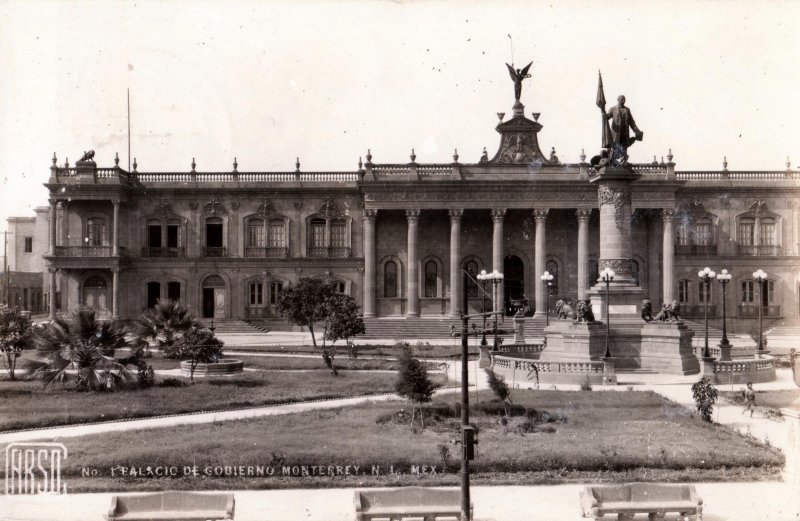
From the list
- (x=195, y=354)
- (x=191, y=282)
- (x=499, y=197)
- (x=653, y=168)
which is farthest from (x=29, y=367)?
(x=653, y=168)

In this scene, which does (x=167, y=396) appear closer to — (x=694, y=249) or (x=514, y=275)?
(x=514, y=275)

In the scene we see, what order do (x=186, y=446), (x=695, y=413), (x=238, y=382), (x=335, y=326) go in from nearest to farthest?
(x=186, y=446) → (x=695, y=413) → (x=238, y=382) → (x=335, y=326)

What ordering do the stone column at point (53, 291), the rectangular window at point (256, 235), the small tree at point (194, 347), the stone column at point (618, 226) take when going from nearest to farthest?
the small tree at point (194, 347)
the stone column at point (618, 226)
the stone column at point (53, 291)
the rectangular window at point (256, 235)

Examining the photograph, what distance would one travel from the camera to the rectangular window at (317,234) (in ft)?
160

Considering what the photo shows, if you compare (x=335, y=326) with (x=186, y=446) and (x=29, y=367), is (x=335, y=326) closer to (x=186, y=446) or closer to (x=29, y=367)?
(x=29, y=367)

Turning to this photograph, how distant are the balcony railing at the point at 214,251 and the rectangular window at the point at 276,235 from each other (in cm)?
322

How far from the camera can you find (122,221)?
47.4m

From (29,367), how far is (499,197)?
104ft

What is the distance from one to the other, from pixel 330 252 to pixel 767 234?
100 feet

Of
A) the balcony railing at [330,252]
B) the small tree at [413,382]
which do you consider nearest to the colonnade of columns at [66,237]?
the balcony railing at [330,252]

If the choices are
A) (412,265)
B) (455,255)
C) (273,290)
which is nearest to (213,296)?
(273,290)

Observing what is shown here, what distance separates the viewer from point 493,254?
149 ft

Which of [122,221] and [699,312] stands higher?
[122,221]

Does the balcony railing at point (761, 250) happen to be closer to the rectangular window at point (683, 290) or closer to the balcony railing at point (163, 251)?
the rectangular window at point (683, 290)
